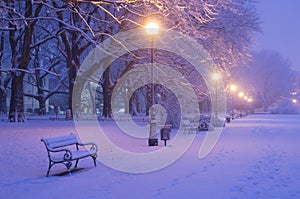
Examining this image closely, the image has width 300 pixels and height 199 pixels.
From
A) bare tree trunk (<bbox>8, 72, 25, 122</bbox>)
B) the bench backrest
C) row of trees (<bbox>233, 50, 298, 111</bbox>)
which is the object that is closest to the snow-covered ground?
the bench backrest

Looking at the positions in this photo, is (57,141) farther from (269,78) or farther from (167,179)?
(269,78)

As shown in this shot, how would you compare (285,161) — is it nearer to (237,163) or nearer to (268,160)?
(268,160)

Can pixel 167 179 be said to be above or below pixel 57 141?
below

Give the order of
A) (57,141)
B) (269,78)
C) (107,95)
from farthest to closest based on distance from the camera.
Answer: (269,78) → (107,95) → (57,141)

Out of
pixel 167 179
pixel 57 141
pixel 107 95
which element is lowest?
pixel 167 179

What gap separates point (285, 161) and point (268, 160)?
0.47 m

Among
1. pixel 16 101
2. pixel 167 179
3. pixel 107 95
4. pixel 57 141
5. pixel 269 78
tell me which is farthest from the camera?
pixel 269 78

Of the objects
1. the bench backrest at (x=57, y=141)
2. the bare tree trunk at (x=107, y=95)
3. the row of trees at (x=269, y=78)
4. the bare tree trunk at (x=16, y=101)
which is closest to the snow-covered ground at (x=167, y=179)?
the bench backrest at (x=57, y=141)

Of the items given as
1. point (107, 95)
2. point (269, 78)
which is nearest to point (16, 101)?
point (107, 95)

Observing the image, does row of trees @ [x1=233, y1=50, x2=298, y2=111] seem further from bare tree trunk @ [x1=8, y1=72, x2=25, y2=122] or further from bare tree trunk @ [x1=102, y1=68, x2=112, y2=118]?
bare tree trunk @ [x1=8, y1=72, x2=25, y2=122]

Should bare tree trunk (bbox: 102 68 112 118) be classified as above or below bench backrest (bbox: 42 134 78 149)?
above

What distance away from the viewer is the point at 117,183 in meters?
8.19

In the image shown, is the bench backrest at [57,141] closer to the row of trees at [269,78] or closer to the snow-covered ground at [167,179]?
the snow-covered ground at [167,179]

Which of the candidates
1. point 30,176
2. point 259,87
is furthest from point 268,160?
point 259,87
